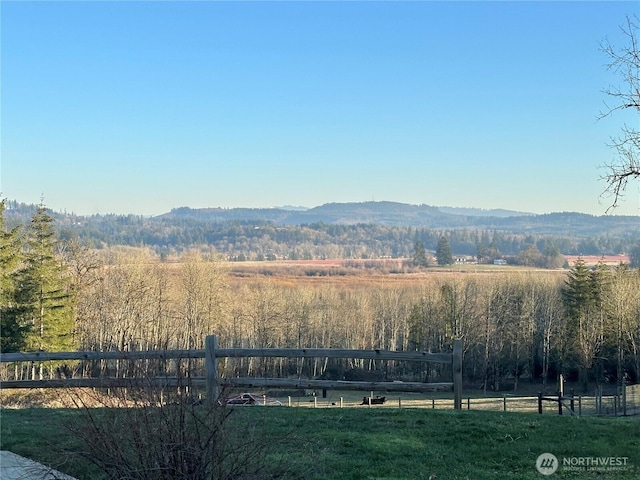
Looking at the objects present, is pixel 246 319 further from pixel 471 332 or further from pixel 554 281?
pixel 554 281

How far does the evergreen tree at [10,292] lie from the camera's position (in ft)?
93.3

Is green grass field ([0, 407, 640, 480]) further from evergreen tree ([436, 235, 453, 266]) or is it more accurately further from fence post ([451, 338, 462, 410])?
evergreen tree ([436, 235, 453, 266])

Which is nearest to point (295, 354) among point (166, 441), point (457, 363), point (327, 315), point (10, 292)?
point (457, 363)

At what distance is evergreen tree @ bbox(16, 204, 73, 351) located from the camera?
30.6 metres

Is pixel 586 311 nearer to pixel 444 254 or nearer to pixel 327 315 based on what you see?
pixel 327 315

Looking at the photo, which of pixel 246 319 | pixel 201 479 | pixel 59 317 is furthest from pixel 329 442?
pixel 246 319

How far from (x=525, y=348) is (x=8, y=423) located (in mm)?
50668

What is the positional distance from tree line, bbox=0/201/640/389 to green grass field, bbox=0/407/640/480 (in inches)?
969

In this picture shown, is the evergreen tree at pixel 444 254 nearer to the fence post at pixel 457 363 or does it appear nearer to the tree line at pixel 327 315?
the tree line at pixel 327 315

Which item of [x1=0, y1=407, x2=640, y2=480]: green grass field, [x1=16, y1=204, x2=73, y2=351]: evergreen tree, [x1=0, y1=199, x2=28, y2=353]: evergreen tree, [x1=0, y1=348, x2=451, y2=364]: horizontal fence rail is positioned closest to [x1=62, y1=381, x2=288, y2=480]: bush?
[x1=0, y1=407, x2=640, y2=480]: green grass field

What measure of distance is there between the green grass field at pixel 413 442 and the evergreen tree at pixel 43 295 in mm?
24276

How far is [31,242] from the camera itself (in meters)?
31.1

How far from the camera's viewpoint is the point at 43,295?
31.1 m

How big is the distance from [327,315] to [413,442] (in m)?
59.0
